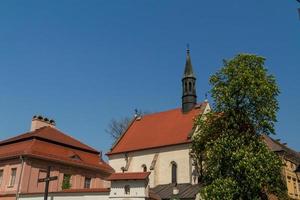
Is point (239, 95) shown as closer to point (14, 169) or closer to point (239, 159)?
point (239, 159)

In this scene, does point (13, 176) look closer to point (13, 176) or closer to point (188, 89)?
point (13, 176)

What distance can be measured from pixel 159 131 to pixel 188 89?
7.01m

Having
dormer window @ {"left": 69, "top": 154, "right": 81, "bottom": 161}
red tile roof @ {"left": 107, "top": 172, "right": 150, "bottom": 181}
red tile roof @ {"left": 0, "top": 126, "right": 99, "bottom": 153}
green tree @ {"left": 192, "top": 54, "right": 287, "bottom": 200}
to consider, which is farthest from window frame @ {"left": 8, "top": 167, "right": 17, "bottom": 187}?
green tree @ {"left": 192, "top": 54, "right": 287, "bottom": 200}

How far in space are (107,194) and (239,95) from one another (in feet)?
43.3

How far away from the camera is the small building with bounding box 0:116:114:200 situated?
1364 inches

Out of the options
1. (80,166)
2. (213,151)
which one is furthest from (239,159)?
(80,166)

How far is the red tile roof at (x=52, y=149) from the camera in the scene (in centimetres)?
3584

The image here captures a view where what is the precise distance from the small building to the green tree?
49.5 ft

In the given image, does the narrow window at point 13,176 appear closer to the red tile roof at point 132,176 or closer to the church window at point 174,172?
the red tile roof at point 132,176

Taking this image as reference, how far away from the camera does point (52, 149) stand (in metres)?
37.8

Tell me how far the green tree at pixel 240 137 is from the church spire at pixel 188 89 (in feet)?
47.5

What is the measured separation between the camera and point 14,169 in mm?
35688

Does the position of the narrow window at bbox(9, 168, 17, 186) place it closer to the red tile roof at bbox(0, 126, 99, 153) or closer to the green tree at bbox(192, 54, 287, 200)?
the red tile roof at bbox(0, 126, 99, 153)

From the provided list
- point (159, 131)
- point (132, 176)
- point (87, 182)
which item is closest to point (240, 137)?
point (132, 176)
